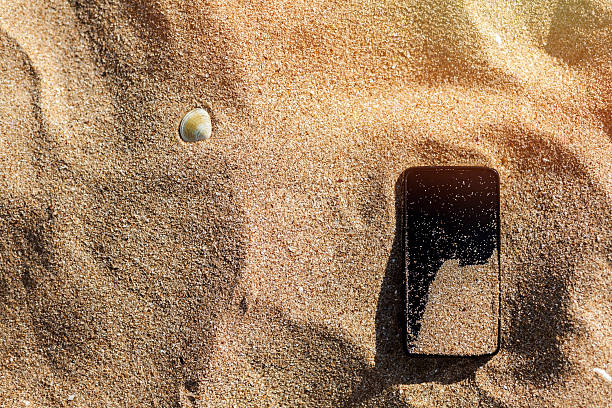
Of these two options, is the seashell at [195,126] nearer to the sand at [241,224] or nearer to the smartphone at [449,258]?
the sand at [241,224]

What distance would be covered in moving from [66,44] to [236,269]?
3.64 ft

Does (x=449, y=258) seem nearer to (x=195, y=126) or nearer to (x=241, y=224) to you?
(x=241, y=224)

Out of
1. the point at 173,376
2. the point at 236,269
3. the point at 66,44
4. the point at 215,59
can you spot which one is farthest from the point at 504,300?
the point at 66,44

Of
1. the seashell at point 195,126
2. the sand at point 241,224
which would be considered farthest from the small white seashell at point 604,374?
the seashell at point 195,126

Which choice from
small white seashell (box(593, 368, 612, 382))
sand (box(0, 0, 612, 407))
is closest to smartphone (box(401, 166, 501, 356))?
sand (box(0, 0, 612, 407))

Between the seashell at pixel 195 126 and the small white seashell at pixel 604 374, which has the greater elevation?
the seashell at pixel 195 126

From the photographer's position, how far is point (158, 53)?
181 centimetres

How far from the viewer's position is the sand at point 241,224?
1771mm

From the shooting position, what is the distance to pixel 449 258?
1756 mm

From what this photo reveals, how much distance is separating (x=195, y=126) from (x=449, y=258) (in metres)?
1.09

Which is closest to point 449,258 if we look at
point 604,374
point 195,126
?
point 604,374

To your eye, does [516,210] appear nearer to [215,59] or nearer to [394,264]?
[394,264]

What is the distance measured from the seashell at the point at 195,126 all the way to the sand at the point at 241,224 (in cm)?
3

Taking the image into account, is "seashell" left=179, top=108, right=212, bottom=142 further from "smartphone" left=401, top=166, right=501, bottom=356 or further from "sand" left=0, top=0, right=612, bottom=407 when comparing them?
"smartphone" left=401, top=166, right=501, bottom=356
